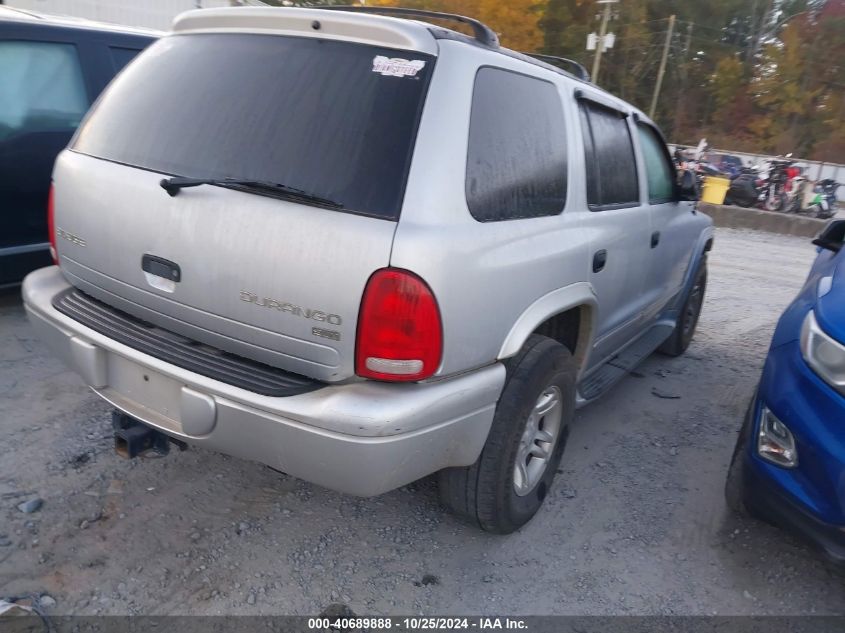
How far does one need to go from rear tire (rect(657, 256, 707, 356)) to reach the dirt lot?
5.08 ft

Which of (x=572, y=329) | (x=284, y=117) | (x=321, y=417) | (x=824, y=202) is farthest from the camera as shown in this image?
(x=824, y=202)

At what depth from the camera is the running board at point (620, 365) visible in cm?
343

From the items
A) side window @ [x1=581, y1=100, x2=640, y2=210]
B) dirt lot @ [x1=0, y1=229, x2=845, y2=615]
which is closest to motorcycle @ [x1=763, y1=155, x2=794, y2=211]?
Answer: side window @ [x1=581, y1=100, x2=640, y2=210]

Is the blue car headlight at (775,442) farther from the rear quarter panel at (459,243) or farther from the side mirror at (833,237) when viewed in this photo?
the side mirror at (833,237)

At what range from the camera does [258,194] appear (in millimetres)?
2199

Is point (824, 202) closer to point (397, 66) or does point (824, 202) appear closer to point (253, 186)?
point (397, 66)

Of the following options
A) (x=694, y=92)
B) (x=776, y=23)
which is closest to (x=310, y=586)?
(x=694, y=92)

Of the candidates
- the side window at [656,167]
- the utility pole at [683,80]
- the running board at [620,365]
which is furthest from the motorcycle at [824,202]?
the utility pole at [683,80]

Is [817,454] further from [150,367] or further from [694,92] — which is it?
[694,92]

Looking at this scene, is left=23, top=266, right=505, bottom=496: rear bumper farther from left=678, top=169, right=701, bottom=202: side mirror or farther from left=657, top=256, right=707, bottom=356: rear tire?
left=657, top=256, right=707, bottom=356: rear tire

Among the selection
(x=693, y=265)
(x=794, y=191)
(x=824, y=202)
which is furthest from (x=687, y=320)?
(x=794, y=191)

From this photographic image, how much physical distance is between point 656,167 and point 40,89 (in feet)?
13.5

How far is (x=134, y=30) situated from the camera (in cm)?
513

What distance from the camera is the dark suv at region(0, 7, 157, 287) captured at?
169 inches
